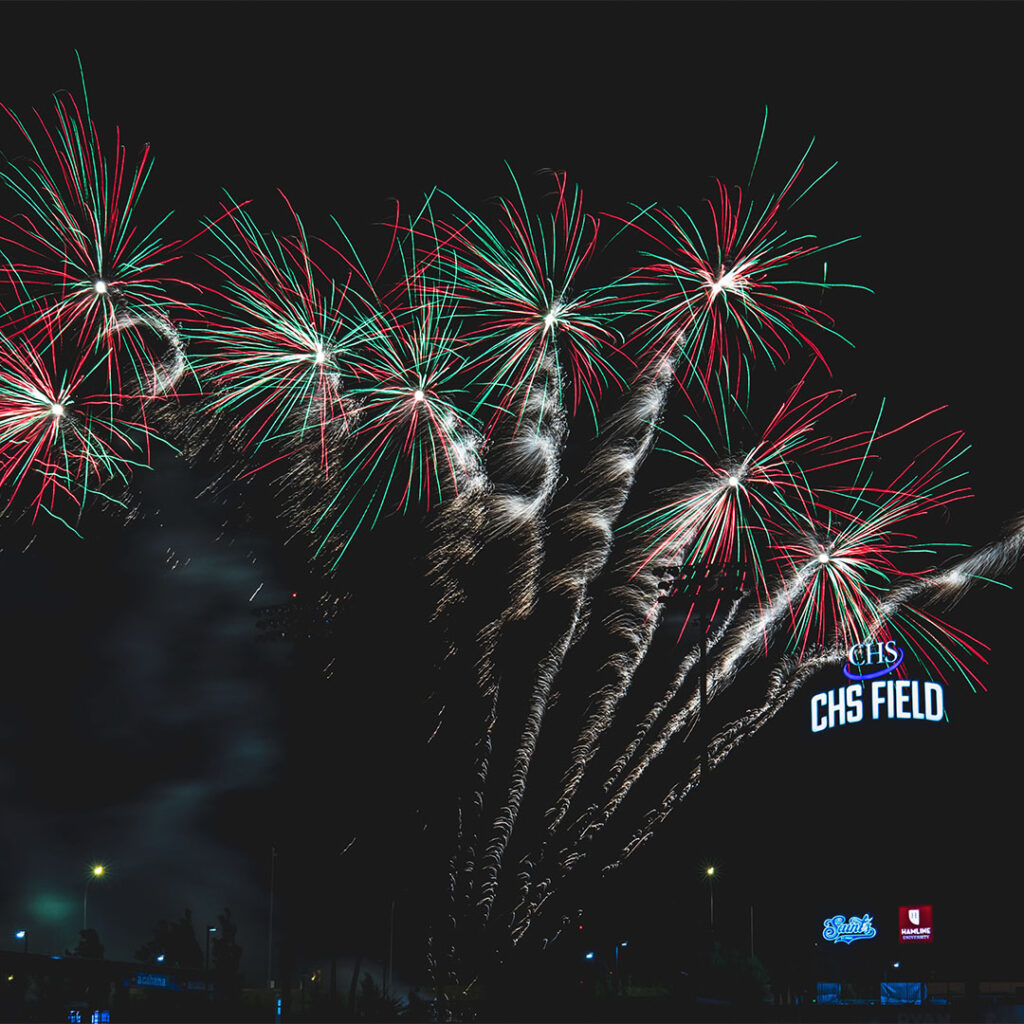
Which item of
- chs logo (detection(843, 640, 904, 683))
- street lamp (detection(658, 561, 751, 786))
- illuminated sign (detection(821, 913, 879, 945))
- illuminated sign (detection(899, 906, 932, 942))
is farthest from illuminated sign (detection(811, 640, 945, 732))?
street lamp (detection(658, 561, 751, 786))

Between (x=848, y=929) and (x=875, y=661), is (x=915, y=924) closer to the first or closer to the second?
(x=848, y=929)

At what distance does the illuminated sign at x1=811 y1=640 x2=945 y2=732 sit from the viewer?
63406mm

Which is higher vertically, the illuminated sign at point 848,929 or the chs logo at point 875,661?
the chs logo at point 875,661

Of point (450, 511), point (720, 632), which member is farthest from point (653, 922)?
point (450, 511)

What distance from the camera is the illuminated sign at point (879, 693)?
208 feet

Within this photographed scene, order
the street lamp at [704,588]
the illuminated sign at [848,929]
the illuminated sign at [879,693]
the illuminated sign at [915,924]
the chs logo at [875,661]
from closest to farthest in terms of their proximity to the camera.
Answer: the street lamp at [704,588] < the illuminated sign at [915,924] < the illuminated sign at [879,693] < the illuminated sign at [848,929] < the chs logo at [875,661]

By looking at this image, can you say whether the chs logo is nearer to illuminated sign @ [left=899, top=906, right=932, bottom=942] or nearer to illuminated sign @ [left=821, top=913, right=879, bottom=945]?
illuminated sign @ [left=899, top=906, right=932, bottom=942]

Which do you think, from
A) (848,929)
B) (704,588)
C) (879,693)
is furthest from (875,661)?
(704,588)

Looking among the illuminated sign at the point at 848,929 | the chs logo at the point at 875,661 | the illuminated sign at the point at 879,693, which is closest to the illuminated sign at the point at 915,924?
the illuminated sign at the point at 848,929

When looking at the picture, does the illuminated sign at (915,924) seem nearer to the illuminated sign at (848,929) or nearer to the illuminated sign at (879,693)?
the illuminated sign at (848,929)

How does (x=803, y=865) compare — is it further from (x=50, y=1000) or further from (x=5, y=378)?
(x=5, y=378)

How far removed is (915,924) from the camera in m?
62.3

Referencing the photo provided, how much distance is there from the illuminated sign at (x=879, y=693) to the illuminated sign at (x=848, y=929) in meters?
10.6

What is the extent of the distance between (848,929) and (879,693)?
43.5 ft
